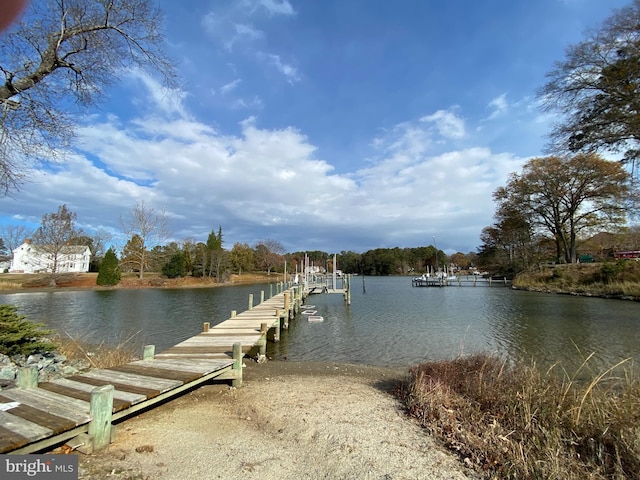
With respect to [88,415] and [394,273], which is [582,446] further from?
[394,273]

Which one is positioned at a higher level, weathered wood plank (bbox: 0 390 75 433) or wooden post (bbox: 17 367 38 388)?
wooden post (bbox: 17 367 38 388)

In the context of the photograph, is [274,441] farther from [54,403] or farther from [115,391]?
[54,403]

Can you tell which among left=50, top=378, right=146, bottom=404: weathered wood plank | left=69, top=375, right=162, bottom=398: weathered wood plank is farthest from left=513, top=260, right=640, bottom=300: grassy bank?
left=50, top=378, right=146, bottom=404: weathered wood plank

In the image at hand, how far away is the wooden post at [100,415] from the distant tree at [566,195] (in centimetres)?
4643

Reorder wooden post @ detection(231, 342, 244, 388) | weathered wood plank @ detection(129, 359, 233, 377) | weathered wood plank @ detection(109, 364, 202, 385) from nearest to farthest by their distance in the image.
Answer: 1. weathered wood plank @ detection(109, 364, 202, 385)
2. weathered wood plank @ detection(129, 359, 233, 377)
3. wooden post @ detection(231, 342, 244, 388)

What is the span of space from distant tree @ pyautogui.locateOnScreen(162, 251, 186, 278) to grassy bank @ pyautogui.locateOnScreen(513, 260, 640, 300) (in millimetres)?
49144

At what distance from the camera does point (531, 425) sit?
402 cm

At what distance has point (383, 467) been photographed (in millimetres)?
3562

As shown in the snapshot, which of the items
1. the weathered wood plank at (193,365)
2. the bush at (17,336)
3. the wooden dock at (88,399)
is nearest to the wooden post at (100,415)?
the wooden dock at (88,399)

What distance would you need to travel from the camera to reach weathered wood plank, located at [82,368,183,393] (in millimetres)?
4793

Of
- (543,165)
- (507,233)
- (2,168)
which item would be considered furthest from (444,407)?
(507,233)

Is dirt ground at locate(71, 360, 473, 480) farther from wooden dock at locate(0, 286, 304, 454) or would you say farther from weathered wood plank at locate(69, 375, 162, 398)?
weathered wood plank at locate(69, 375, 162, 398)

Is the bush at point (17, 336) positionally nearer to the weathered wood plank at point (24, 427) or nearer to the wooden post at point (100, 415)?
the weathered wood plank at point (24, 427)

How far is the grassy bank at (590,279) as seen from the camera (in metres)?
28.7
